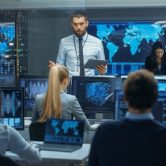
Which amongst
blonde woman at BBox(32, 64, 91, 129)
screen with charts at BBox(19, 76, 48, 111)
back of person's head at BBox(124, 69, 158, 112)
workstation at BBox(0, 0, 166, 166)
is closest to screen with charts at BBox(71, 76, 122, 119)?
blonde woman at BBox(32, 64, 91, 129)

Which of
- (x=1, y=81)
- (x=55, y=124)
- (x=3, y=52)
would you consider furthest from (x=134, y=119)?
(x=3, y=52)

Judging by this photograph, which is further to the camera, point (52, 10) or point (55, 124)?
point (52, 10)

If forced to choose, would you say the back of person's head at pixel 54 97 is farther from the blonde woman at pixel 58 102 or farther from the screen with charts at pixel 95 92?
the screen with charts at pixel 95 92

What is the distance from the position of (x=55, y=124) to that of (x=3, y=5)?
6.08 m

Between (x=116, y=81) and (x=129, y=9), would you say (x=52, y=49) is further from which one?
(x=116, y=81)

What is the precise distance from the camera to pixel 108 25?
31.8 feet

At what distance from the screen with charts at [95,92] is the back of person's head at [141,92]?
2.58 metres

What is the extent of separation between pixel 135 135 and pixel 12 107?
7.72 ft

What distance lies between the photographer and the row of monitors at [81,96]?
4.48 meters

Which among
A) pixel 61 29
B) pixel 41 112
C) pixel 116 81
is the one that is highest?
pixel 61 29

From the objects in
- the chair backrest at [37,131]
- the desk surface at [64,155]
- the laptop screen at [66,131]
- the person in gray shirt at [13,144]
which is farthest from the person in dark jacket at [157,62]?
the person in gray shirt at [13,144]

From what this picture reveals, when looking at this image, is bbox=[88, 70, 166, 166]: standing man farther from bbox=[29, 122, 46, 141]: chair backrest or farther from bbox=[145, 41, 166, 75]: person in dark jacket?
bbox=[145, 41, 166, 75]: person in dark jacket

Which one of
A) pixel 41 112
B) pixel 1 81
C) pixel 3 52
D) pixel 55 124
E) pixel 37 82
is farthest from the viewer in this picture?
pixel 3 52

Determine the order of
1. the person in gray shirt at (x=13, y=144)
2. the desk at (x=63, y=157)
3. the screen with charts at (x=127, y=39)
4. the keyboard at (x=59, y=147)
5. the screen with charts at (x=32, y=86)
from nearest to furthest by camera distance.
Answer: the person in gray shirt at (x=13, y=144) → the desk at (x=63, y=157) → the keyboard at (x=59, y=147) → the screen with charts at (x=32, y=86) → the screen with charts at (x=127, y=39)
